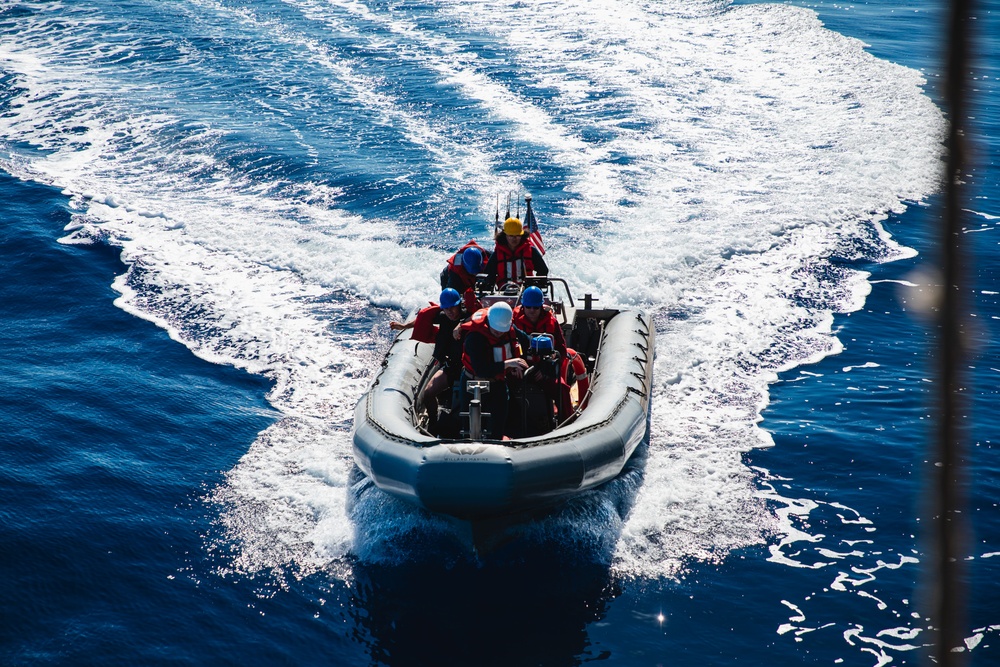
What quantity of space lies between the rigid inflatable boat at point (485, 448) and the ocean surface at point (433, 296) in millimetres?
694

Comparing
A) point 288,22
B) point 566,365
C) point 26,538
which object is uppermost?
point 288,22

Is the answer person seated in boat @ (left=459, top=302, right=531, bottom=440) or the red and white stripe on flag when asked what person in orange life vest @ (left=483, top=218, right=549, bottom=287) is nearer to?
the red and white stripe on flag

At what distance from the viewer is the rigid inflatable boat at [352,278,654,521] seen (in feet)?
23.5

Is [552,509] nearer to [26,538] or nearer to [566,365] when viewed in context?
[566,365]

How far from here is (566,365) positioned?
9234 mm

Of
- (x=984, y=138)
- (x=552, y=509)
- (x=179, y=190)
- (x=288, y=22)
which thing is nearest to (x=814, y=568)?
(x=552, y=509)

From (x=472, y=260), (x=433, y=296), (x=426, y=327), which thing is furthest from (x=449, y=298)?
(x=433, y=296)

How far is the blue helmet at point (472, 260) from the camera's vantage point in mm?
10622

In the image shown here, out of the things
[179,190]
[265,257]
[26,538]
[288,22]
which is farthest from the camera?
[288,22]

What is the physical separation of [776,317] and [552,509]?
5.58 metres

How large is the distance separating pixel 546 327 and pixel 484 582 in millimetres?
2749

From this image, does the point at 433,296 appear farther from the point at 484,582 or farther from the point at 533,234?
the point at 484,582

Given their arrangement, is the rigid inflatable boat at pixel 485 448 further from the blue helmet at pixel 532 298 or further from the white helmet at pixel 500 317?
the blue helmet at pixel 532 298

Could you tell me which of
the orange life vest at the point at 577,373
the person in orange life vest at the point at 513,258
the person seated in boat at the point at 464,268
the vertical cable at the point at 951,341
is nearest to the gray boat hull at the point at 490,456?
the orange life vest at the point at 577,373
